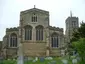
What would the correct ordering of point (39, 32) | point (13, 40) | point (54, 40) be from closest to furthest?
1. point (39, 32)
2. point (54, 40)
3. point (13, 40)

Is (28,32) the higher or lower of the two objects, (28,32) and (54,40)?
the higher

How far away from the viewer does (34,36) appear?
180 ft

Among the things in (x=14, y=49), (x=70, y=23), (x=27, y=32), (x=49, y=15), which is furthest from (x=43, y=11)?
(x=70, y=23)

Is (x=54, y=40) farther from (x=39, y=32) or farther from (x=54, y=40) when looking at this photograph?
(x=39, y=32)

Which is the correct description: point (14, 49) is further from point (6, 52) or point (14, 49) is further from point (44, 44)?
point (44, 44)

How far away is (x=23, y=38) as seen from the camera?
179ft

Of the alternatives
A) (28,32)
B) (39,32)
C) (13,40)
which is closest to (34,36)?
(39,32)

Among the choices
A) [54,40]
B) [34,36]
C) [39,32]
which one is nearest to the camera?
[34,36]

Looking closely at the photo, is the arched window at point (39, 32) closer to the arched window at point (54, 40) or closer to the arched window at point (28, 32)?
the arched window at point (28, 32)

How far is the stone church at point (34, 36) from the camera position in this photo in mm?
53875

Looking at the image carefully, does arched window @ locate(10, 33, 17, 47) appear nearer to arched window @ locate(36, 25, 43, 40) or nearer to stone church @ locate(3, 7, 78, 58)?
stone church @ locate(3, 7, 78, 58)

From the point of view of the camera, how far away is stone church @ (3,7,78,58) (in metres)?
53.9

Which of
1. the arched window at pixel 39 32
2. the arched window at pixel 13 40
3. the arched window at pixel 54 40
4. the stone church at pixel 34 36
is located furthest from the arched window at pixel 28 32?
the arched window at pixel 54 40

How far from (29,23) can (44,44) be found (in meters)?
5.60
